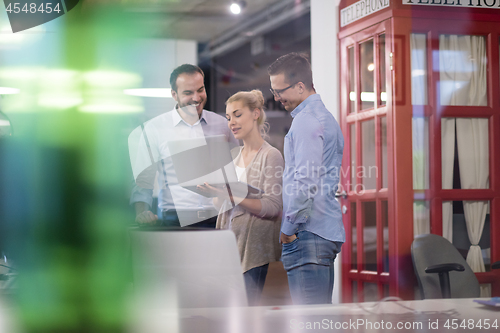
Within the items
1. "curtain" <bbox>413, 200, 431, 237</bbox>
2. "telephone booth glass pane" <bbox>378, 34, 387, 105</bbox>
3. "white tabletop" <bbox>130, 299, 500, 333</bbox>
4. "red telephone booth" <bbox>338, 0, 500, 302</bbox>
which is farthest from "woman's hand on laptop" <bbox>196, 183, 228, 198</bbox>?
"curtain" <bbox>413, 200, 431, 237</bbox>

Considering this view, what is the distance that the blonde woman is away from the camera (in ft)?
5.83

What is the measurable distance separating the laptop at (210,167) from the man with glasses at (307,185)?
0.73ft

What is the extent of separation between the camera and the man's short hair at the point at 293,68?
6.02ft

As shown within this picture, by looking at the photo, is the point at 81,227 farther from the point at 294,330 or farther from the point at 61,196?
the point at 294,330

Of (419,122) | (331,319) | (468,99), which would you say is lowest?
(331,319)

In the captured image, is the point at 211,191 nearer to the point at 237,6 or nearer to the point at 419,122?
the point at 237,6

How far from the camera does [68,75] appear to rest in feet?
5.83

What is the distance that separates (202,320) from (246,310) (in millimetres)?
202

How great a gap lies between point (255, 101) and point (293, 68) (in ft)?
0.74

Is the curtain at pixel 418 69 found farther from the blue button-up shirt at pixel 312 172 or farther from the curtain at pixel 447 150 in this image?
the blue button-up shirt at pixel 312 172

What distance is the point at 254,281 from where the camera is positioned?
183 cm

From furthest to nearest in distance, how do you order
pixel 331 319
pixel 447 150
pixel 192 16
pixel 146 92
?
pixel 447 150, pixel 192 16, pixel 146 92, pixel 331 319

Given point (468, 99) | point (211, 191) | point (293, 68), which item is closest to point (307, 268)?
point (211, 191)

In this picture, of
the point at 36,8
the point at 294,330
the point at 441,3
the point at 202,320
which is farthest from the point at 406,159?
the point at 36,8
